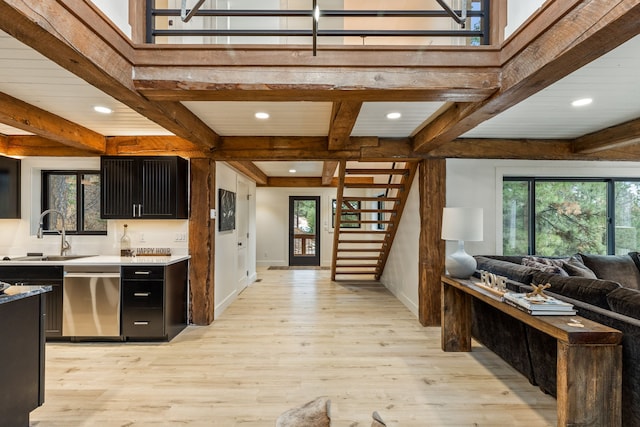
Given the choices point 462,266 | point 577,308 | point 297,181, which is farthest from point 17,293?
point 297,181

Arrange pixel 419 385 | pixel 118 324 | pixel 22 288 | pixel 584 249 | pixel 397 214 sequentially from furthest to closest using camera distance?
pixel 397 214
pixel 584 249
pixel 118 324
pixel 419 385
pixel 22 288

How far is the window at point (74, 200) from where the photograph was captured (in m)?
4.17

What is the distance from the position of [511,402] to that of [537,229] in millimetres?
2924

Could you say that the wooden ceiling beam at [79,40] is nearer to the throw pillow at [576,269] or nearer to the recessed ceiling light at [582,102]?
the recessed ceiling light at [582,102]

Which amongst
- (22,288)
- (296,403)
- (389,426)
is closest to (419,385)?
(389,426)

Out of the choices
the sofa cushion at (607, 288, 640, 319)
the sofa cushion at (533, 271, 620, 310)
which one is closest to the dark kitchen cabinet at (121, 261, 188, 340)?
the sofa cushion at (533, 271, 620, 310)

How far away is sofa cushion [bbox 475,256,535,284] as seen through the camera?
9.53 ft

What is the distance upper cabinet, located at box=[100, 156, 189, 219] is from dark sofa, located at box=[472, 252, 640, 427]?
12.2 feet

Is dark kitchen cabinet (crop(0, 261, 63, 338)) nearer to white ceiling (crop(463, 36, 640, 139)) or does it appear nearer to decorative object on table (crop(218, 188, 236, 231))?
decorative object on table (crop(218, 188, 236, 231))

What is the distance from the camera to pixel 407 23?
158 inches

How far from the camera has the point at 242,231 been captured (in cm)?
600

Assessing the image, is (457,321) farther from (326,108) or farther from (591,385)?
(326,108)

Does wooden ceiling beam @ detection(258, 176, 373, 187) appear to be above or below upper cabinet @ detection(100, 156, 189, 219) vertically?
above

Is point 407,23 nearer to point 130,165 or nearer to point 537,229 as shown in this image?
point 537,229
